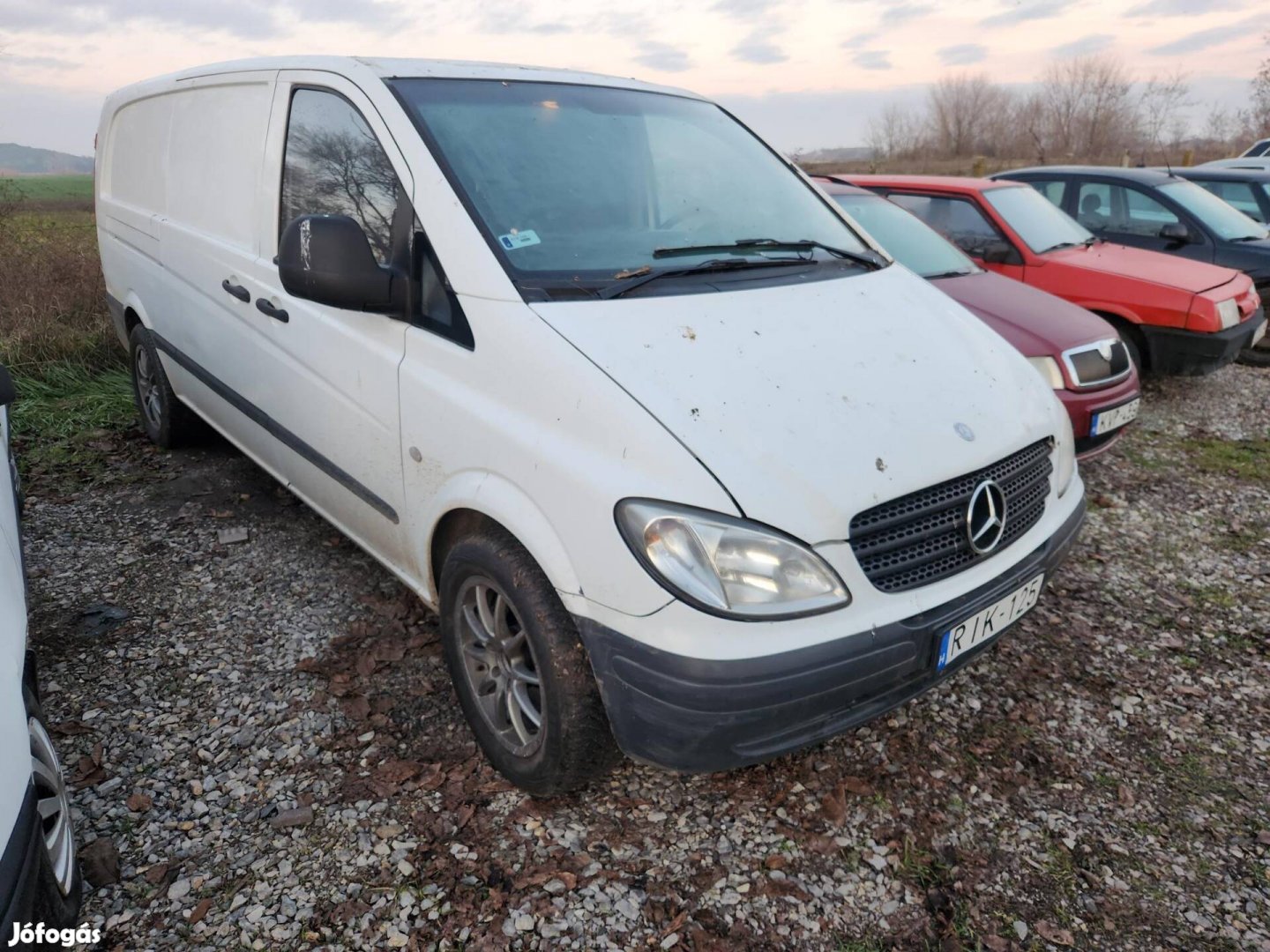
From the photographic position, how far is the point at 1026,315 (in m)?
4.87

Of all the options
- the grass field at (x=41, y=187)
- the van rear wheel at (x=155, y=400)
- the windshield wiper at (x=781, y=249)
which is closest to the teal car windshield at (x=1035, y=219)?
the windshield wiper at (x=781, y=249)

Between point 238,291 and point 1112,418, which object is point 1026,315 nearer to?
point 1112,418

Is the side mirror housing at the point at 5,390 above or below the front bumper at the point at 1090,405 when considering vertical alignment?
above

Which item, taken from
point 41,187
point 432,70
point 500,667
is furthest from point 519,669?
point 41,187

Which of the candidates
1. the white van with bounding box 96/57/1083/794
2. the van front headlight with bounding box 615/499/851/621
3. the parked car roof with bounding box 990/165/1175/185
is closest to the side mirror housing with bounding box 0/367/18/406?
the white van with bounding box 96/57/1083/794

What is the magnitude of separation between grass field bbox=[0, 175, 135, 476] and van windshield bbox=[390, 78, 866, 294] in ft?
11.6

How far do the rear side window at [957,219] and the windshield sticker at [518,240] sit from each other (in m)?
4.62

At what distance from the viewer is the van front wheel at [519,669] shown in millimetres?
2121

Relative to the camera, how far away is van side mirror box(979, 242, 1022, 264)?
6.24 metres

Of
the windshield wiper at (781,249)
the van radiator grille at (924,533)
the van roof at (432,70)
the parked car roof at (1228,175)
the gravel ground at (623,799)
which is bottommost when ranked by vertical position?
the gravel ground at (623,799)

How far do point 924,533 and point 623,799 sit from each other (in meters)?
1.14

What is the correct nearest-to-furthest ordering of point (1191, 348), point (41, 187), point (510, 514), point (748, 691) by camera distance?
point (748, 691), point (510, 514), point (1191, 348), point (41, 187)

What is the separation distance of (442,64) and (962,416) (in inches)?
80.1

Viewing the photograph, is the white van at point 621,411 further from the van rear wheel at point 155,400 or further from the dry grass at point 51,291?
the dry grass at point 51,291
